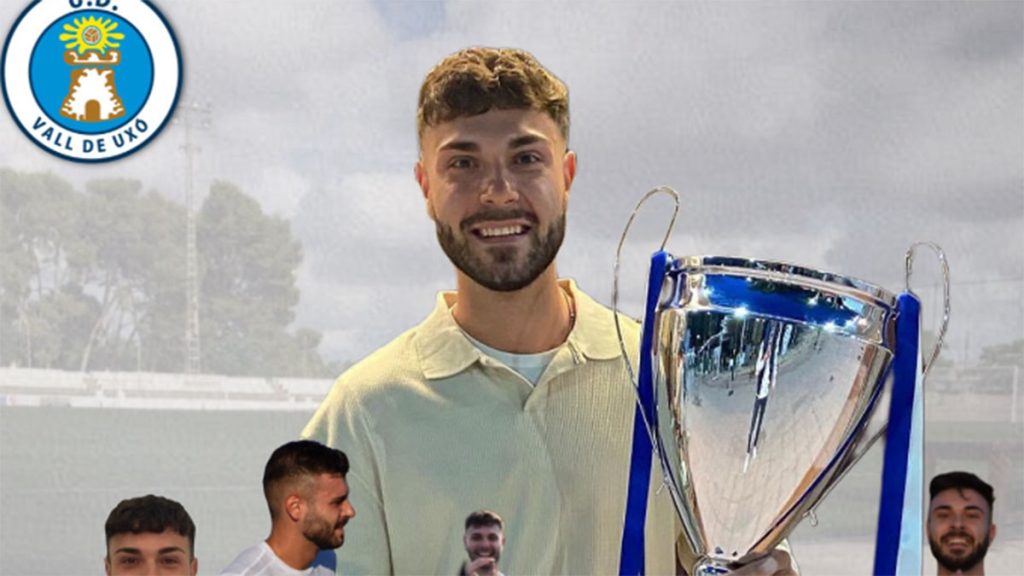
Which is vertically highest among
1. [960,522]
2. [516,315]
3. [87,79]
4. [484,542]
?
[87,79]

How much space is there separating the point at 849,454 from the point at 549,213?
794 millimetres

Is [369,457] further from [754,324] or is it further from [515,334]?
[754,324]

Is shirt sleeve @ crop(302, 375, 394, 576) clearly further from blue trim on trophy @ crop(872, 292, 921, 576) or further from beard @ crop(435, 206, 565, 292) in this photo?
blue trim on trophy @ crop(872, 292, 921, 576)

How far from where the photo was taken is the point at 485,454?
211 cm

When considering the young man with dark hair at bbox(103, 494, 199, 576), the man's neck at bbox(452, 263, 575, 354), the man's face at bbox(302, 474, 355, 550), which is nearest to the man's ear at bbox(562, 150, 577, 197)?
the man's neck at bbox(452, 263, 575, 354)

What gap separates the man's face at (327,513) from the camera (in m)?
2.15

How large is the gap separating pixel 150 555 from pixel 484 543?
1035 millimetres

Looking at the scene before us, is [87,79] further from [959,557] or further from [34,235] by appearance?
[959,557]

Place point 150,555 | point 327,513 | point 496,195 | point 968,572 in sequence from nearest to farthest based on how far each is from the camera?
point 496,195
point 327,513
point 150,555
point 968,572

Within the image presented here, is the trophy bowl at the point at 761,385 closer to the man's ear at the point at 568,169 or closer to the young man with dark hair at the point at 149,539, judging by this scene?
the man's ear at the point at 568,169

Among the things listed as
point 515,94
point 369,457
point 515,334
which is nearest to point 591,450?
point 515,334

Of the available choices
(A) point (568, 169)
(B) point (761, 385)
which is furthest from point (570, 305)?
(B) point (761, 385)

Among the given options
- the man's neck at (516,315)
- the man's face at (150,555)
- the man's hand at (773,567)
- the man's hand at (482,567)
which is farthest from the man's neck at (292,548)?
the man's hand at (773,567)

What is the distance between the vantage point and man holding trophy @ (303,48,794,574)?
2.06 metres
